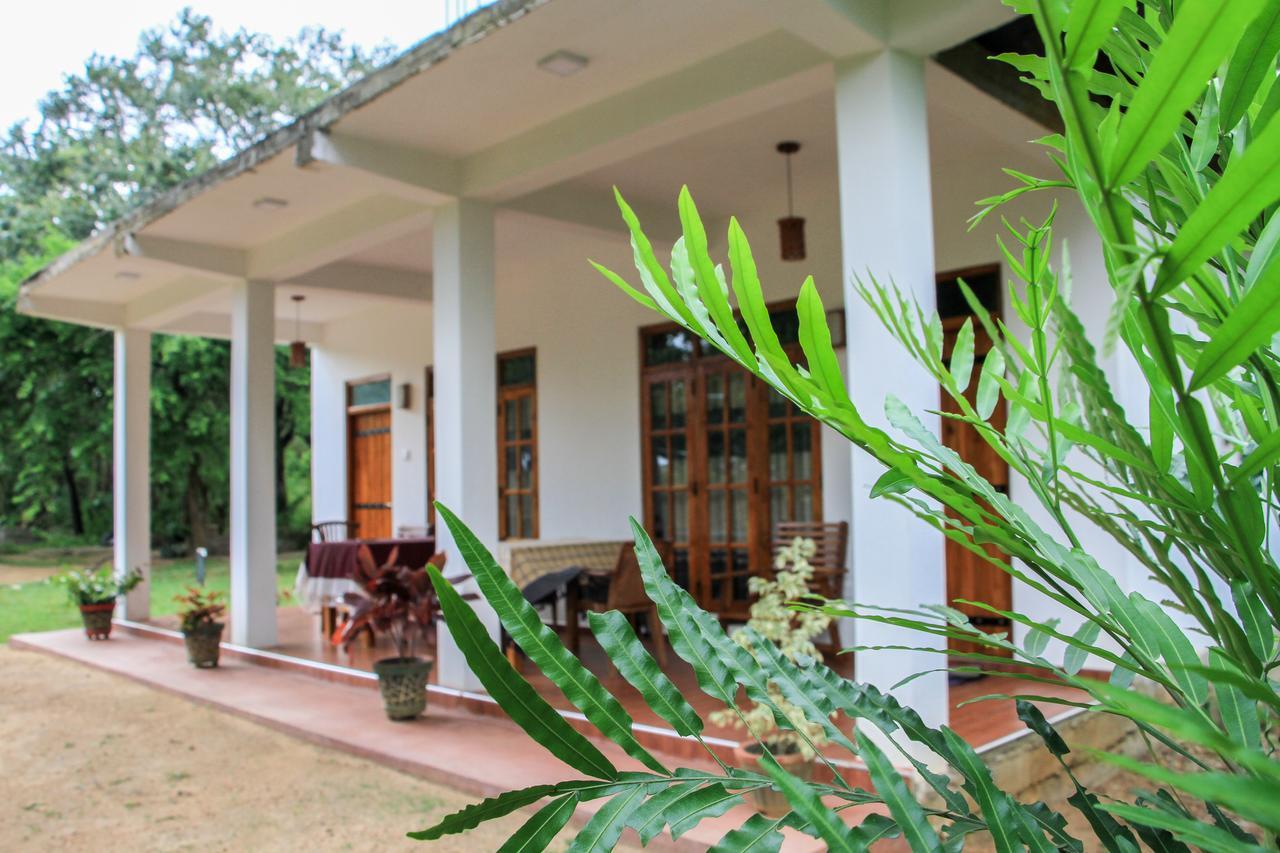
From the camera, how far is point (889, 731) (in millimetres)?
723

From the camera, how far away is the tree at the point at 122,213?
15461 millimetres

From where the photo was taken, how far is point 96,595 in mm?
8508

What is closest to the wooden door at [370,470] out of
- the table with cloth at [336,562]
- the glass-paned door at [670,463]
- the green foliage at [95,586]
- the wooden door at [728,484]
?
the green foliage at [95,586]

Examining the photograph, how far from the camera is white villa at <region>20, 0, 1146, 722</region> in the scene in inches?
146

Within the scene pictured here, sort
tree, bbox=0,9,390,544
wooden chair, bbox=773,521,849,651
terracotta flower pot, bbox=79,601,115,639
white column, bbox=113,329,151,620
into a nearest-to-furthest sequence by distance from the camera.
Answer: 1. wooden chair, bbox=773,521,849,651
2. terracotta flower pot, bbox=79,601,115,639
3. white column, bbox=113,329,151,620
4. tree, bbox=0,9,390,544

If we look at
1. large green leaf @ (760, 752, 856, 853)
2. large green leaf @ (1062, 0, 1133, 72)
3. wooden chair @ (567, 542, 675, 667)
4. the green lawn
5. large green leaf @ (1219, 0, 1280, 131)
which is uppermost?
large green leaf @ (1219, 0, 1280, 131)

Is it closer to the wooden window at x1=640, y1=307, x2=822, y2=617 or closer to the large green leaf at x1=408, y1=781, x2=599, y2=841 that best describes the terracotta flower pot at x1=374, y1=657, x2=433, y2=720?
the wooden window at x1=640, y1=307, x2=822, y2=617

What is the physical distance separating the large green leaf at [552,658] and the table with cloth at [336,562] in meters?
6.61

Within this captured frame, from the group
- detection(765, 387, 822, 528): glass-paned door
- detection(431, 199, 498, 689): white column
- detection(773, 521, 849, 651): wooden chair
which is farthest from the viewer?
detection(765, 387, 822, 528): glass-paned door

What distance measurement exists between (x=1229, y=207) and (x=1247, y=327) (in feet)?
0.15

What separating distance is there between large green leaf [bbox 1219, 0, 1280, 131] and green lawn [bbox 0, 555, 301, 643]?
844 centimetres

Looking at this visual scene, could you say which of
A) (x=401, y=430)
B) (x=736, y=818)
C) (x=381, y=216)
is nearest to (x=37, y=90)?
(x=401, y=430)

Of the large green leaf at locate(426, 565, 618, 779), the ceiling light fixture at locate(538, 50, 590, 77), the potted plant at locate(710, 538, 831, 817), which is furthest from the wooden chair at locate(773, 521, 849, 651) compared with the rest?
the large green leaf at locate(426, 565, 618, 779)

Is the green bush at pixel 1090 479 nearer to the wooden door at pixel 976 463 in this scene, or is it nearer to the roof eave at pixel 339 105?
the roof eave at pixel 339 105
